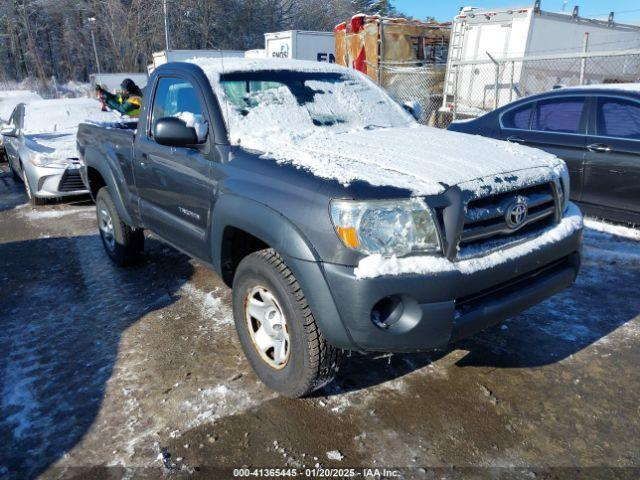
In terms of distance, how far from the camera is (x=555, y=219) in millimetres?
2846

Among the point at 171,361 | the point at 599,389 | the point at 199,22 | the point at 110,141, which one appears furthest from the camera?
the point at 199,22

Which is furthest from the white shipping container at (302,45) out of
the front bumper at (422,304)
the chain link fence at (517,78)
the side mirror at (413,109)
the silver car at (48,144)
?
the front bumper at (422,304)

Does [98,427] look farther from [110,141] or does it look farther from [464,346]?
[110,141]

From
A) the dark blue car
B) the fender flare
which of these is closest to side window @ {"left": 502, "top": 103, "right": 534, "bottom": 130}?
the dark blue car

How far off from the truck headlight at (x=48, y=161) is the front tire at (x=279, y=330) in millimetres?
5587

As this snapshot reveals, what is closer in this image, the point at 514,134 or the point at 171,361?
the point at 171,361

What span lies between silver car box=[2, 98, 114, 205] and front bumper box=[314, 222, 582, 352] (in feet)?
21.0

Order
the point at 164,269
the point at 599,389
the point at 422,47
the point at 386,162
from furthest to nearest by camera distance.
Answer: the point at 422,47 < the point at 164,269 < the point at 599,389 < the point at 386,162

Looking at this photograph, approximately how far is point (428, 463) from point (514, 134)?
15.1 ft

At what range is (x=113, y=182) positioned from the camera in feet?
14.4

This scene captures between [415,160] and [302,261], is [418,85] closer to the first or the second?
[415,160]

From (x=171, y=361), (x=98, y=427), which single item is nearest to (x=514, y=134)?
(x=171, y=361)

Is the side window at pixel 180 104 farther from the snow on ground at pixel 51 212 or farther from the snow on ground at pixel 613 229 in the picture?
the snow on ground at pixel 613 229

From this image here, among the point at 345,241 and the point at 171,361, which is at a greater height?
the point at 345,241
